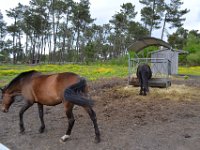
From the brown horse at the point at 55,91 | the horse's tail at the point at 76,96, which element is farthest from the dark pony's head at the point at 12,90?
the horse's tail at the point at 76,96

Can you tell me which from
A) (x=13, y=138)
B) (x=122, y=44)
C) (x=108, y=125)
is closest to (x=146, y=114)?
(x=108, y=125)

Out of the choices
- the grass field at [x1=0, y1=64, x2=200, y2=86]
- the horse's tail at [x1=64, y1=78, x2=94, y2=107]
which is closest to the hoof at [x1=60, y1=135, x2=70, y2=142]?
the horse's tail at [x1=64, y1=78, x2=94, y2=107]

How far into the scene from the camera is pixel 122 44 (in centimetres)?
6419

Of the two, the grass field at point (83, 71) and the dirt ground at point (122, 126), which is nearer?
the dirt ground at point (122, 126)

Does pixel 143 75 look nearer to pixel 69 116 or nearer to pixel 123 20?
pixel 69 116

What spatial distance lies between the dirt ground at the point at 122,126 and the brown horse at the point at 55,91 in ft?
1.01

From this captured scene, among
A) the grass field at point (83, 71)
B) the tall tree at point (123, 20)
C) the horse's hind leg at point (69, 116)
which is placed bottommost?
the horse's hind leg at point (69, 116)

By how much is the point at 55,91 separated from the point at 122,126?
6.06ft

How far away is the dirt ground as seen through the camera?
5.65 m

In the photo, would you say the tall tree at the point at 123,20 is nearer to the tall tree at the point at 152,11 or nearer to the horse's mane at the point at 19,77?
the tall tree at the point at 152,11

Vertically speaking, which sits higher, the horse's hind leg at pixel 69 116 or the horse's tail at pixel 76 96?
the horse's tail at pixel 76 96

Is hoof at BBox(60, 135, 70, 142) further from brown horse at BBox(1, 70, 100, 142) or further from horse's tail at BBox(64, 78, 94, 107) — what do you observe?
horse's tail at BBox(64, 78, 94, 107)

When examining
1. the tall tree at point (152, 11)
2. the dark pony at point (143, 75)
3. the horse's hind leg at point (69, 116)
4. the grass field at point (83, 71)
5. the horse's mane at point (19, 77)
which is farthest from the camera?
the tall tree at point (152, 11)

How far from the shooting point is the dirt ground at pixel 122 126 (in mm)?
5652
